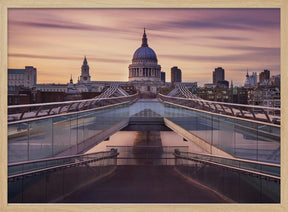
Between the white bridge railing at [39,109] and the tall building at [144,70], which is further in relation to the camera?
the tall building at [144,70]

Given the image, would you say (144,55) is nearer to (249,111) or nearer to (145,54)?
(145,54)

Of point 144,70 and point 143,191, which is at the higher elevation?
point 144,70

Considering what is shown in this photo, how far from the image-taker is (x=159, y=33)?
666cm

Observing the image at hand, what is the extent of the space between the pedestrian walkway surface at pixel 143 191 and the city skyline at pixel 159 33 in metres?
2.02

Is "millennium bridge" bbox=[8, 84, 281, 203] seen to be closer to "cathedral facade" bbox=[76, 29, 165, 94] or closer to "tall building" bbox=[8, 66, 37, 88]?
"tall building" bbox=[8, 66, 37, 88]

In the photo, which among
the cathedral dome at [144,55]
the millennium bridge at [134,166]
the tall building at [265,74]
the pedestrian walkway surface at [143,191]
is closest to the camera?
the millennium bridge at [134,166]

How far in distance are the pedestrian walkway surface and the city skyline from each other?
2.02 meters

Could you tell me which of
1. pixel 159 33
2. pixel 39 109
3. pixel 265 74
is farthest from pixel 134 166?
pixel 265 74

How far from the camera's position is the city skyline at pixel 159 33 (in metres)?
4.64

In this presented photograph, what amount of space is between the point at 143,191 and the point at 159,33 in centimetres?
346

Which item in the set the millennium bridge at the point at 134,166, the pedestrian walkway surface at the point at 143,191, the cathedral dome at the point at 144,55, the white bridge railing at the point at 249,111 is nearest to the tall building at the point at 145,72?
the cathedral dome at the point at 144,55

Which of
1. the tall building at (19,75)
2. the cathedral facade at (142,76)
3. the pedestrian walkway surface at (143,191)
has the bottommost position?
the pedestrian walkway surface at (143,191)

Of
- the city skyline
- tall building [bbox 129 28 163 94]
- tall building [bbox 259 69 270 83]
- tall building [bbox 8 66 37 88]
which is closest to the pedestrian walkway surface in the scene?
tall building [bbox 8 66 37 88]

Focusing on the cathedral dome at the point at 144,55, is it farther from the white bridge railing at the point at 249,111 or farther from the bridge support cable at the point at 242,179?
the bridge support cable at the point at 242,179
